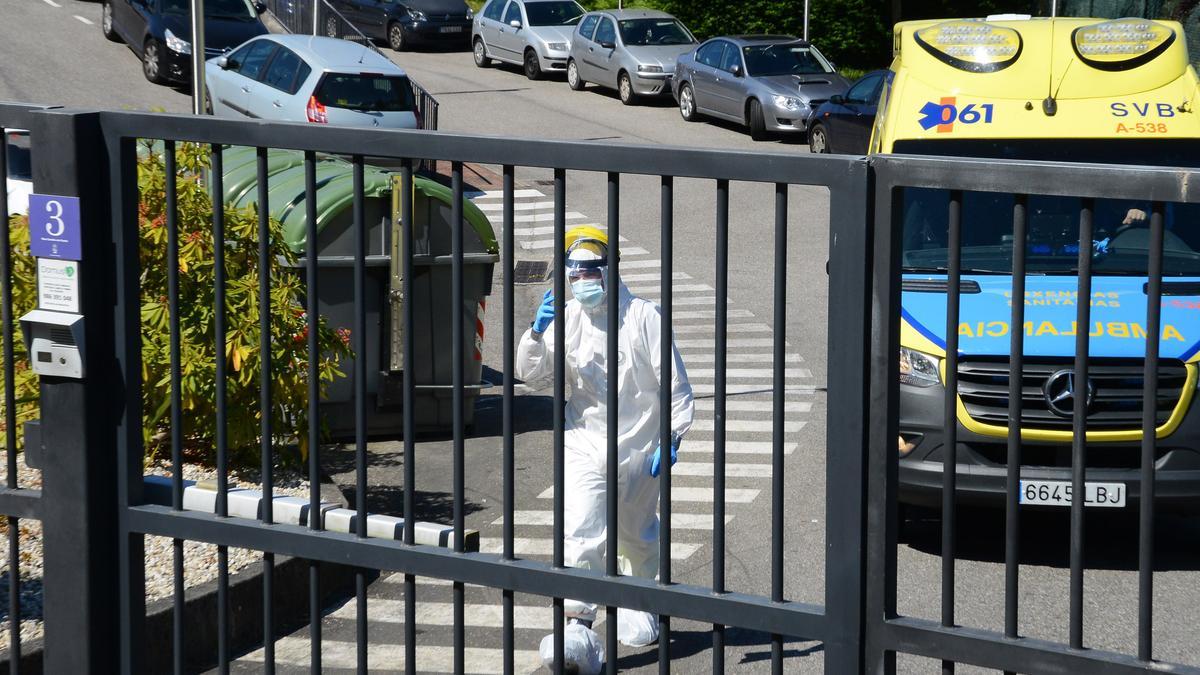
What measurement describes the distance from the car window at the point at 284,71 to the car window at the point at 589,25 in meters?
11.1

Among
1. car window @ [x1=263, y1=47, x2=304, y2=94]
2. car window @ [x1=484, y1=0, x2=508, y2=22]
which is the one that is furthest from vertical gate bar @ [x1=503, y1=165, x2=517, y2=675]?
car window @ [x1=484, y1=0, x2=508, y2=22]

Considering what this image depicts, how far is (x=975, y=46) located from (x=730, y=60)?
1721 cm

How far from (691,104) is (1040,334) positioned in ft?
70.2

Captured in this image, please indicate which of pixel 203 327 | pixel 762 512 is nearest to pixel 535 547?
pixel 762 512

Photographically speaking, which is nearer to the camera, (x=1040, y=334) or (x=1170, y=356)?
(x=1040, y=334)

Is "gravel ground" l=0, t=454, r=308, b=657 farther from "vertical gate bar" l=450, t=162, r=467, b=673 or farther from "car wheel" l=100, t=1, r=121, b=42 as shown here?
"car wheel" l=100, t=1, r=121, b=42

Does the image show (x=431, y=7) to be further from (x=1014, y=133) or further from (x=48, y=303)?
(x=48, y=303)

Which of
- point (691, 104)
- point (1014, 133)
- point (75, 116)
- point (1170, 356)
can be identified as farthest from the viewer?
point (691, 104)

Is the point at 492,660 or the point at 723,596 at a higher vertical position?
the point at 723,596

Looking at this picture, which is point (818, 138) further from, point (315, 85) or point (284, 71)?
point (284, 71)

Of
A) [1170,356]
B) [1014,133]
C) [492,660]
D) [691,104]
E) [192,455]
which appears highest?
[691,104]

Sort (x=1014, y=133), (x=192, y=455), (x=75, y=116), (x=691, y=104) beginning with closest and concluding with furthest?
(x=75, y=116) → (x=192, y=455) → (x=1014, y=133) → (x=691, y=104)

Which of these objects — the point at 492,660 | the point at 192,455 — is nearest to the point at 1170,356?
the point at 492,660

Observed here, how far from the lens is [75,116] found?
3.34 m
